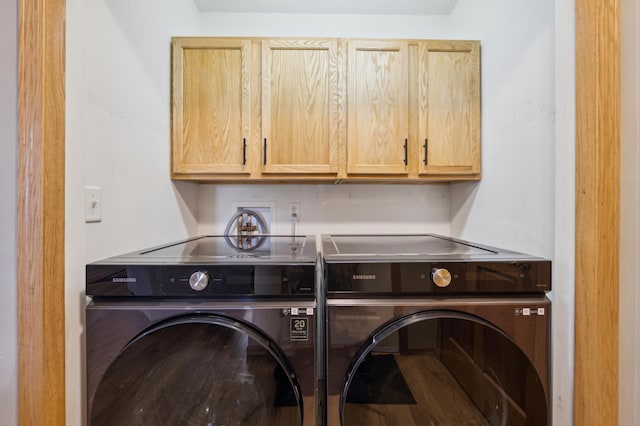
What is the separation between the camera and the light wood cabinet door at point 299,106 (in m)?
1.41

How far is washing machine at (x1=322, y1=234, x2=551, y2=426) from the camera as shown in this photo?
840 mm

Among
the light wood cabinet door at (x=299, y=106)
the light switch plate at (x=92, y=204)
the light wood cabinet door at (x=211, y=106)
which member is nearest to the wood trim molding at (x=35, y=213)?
the light switch plate at (x=92, y=204)

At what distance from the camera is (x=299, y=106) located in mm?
1420

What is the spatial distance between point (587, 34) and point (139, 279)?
1498 mm

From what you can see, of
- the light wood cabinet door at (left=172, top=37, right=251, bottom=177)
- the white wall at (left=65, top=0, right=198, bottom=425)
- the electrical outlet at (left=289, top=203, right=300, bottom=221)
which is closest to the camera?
the white wall at (left=65, top=0, right=198, bottom=425)

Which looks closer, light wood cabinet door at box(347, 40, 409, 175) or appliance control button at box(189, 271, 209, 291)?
appliance control button at box(189, 271, 209, 291)

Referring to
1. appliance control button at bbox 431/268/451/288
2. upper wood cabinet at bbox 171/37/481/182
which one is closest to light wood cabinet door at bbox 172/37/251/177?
upper wood cabinet at bbox 171/37/481/182

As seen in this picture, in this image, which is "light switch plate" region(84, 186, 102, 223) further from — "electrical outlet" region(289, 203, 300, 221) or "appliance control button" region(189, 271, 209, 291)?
"electrical outlet" region(289, 203, 300, 221)

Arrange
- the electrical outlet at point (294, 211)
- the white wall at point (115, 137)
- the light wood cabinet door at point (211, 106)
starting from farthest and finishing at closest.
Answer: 1. the electrical outlet at point (294, 211)
2. the light wood cabinet door at point (211, 106)
3. the white wall at point (115, 137)

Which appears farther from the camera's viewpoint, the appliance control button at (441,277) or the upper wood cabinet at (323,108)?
the upper wood cabinet at (323,108)

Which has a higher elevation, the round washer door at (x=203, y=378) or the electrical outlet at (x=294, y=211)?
the electrical outlet at (x=294, y=211)

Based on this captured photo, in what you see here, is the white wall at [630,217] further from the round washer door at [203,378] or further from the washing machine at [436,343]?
the round washer door at [203,378]

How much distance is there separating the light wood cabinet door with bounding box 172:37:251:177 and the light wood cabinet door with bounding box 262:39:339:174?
108mm

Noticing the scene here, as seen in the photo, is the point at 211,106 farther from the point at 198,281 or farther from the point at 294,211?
the point at 198,281
